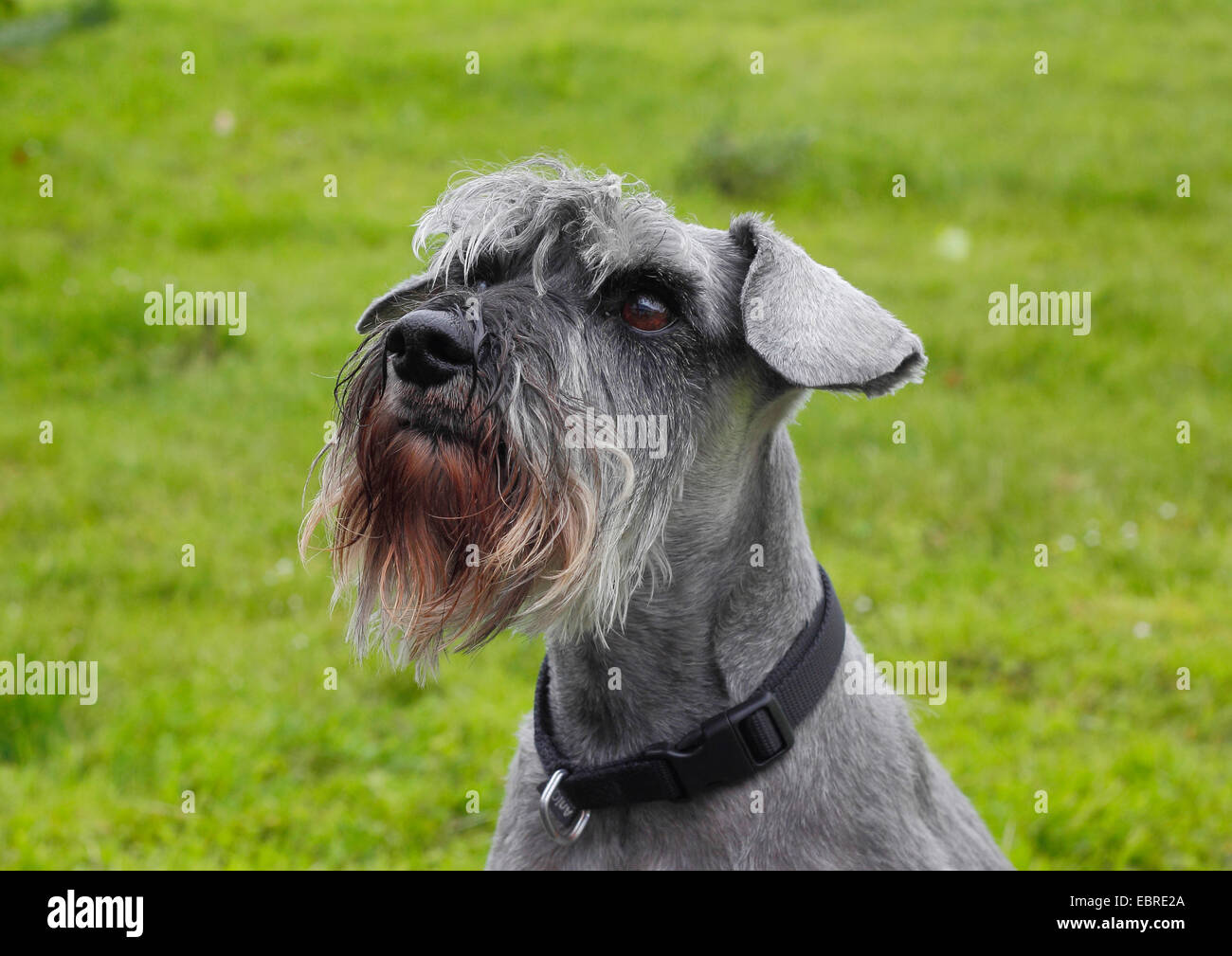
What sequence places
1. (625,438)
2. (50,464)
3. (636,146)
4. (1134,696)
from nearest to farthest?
(625,438), (1134,696), (50,464), (636,146)

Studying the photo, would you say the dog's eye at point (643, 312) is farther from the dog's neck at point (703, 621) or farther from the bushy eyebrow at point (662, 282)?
the dog's neck at point (703, 621)

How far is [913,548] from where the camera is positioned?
667 cm

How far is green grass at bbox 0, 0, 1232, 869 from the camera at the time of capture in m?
4.99

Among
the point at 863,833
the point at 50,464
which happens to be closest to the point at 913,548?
the point at 863,833

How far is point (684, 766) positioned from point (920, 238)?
830 cm

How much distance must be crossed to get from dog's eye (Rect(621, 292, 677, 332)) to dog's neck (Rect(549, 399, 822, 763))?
1.28 ft

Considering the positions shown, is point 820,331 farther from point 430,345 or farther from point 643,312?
point 430,345

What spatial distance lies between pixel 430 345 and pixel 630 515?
27.4 inches

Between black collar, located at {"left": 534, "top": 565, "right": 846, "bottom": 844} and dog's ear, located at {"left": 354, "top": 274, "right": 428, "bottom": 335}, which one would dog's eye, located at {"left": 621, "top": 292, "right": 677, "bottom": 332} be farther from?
black collar, located at {"left": 534, "top": 565, "right": 846, "bottom": 844}

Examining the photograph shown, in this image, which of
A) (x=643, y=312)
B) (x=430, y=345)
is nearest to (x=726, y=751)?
(x=643, y=312)

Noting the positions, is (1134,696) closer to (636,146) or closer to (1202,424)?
(1202,424)

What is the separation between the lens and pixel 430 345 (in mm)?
2812

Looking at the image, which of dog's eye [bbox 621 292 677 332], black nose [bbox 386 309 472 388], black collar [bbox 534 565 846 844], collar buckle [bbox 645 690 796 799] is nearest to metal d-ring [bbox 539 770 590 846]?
black collar [bbox 534 565 846 844]
